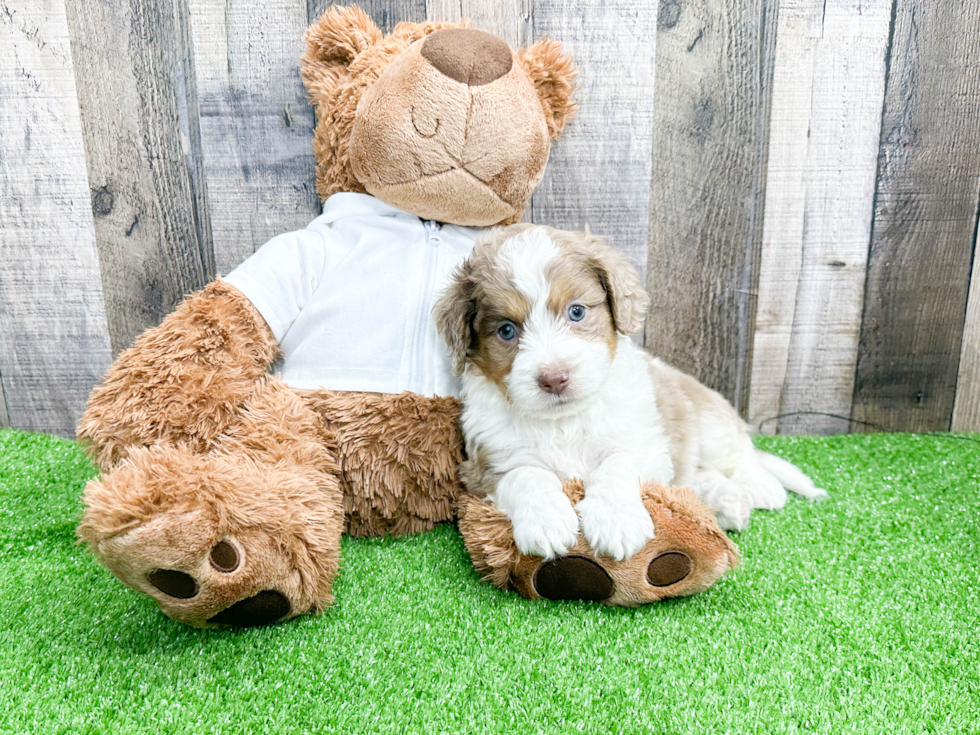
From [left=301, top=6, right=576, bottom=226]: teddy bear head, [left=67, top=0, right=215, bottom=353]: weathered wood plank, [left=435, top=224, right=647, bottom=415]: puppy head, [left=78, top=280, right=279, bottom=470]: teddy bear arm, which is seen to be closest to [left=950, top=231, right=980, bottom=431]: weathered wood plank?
[left=435, top=224, right=647, bottom=415]: puppy head

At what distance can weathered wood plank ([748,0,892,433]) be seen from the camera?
232 cm

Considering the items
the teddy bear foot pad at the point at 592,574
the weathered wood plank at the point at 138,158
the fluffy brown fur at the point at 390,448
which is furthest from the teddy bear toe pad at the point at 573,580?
the weathered wood plank at the point at 138,158

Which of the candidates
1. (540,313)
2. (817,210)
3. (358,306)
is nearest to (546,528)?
(540,313)

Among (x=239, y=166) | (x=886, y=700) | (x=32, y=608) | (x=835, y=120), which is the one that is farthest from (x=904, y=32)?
(x=32, y=608)

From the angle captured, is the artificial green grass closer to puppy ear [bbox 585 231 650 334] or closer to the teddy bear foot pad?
the teddy bear foot pad

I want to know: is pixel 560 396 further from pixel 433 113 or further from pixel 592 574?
pixel 433 113

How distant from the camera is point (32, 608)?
1543 mm

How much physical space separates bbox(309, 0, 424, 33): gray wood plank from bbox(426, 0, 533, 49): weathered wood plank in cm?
3

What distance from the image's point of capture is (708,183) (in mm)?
2396

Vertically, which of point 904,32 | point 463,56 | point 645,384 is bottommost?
point 645,384

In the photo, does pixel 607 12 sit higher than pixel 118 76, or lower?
higher

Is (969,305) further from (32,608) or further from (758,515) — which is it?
(32,608)

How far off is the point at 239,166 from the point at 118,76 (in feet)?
1.57

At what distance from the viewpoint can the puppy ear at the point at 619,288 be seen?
1704mm
